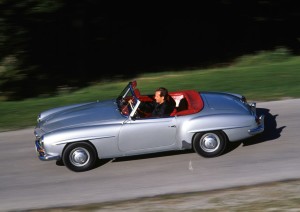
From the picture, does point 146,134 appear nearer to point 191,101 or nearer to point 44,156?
point 191,101

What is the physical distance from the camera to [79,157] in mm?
9164

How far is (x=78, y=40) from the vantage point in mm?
22250

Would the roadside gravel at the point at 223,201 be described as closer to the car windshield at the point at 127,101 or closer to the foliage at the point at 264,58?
the car windshield at the point at 127,101

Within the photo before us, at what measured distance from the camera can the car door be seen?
29.8 feet

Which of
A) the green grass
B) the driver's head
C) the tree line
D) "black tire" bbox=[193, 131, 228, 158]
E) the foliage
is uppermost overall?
the tree line

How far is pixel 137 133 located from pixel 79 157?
3.35 ft

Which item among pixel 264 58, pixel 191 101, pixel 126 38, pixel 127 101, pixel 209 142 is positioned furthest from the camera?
pixel 126 38

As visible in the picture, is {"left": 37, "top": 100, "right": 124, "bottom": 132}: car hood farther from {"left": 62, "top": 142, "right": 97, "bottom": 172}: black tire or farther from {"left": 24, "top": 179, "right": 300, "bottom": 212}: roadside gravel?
{"left": 24, "top": 179, "right": 300, "bottom": 212}: roadside gravel

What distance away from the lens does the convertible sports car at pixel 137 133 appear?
29.7 feet

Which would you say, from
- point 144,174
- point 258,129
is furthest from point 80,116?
point 258,129

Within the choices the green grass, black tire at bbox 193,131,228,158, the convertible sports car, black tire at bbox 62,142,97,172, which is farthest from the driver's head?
the green grass

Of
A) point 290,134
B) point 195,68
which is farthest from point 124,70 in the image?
point 290,134

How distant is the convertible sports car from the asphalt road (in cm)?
28

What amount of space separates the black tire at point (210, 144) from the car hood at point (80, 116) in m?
1.35
